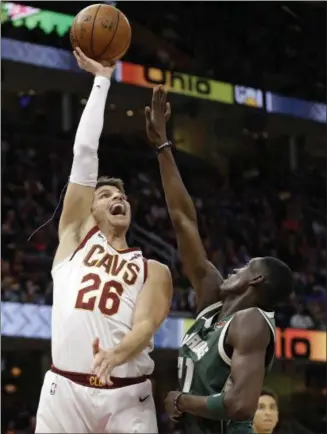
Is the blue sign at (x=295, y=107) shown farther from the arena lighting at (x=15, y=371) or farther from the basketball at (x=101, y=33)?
the basketball at (x=101, y=33)

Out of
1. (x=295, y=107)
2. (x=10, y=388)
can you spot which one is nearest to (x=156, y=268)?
(x=10, y=388)

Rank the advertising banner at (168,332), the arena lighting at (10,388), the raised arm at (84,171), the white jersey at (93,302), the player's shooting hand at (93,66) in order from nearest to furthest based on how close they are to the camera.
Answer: the white jersey at (93,302) < the raised arm at (84,171) < the player's shooting hand at (93,66) < the advertising banner at (168,332) < the arena lighting at (10,388)

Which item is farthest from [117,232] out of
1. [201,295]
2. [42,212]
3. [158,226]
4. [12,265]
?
[158,226]

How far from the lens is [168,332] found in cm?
1415

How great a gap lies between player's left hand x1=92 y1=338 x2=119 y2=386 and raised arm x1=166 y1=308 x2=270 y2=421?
37cm

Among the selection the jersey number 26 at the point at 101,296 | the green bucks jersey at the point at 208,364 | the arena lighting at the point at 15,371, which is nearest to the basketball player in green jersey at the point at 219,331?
the green bucks jersey at the point at 208,364

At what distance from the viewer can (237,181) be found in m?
19.8

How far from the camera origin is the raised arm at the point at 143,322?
434 cm

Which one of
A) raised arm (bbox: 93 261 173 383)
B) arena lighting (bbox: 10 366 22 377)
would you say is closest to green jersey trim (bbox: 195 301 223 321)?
raised arm (bbox: 93 261 173 383)

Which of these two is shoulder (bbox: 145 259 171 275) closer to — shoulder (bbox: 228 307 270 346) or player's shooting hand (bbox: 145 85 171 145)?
shoulder (bbox: 228 307 270 346)

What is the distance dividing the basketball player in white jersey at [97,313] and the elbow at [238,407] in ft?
1.46

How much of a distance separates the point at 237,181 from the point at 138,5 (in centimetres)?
394

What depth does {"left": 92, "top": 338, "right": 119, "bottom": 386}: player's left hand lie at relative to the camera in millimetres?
4324

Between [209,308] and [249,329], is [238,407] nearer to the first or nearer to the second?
[249,329]
